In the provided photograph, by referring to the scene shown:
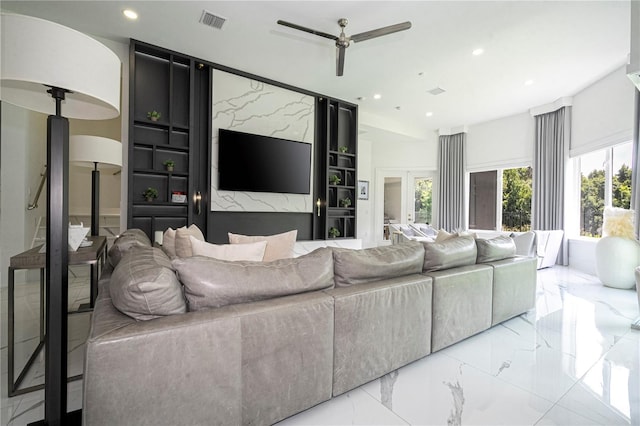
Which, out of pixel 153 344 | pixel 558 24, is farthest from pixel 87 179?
pixel 558 24

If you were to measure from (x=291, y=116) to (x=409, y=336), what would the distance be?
4.19m

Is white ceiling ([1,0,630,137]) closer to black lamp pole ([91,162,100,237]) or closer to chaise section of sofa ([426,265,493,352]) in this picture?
black lamp pole ([91,162,100,237])

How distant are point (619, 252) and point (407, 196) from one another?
4.51 meters

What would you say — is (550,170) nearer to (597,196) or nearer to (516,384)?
(597,196)

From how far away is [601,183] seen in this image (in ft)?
16.4

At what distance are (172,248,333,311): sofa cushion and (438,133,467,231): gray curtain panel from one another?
664 cm

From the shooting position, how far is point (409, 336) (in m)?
1.85

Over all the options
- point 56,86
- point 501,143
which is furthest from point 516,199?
point 56,86

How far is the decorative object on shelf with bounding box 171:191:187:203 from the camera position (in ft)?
13.3

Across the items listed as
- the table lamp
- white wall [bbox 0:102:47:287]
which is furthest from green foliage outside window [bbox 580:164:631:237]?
white wall [bbox 0:102:47:287]

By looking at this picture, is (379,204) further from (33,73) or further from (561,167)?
(33,73)

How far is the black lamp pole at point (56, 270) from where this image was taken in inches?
46.6

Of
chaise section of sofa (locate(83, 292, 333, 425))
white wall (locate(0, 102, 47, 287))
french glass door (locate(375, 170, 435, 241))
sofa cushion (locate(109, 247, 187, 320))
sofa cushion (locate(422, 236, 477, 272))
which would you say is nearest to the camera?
chaise section of sofa (locate(83, 292, 333, 425))

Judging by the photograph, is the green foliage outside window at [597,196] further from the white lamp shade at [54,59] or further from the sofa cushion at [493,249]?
the white lamp shade at [54,59]
